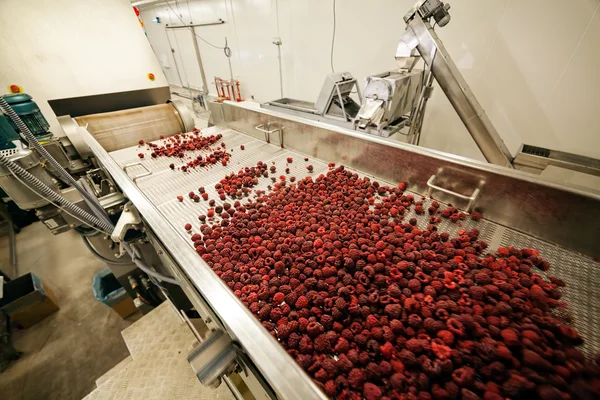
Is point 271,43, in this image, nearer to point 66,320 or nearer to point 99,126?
point 99,126

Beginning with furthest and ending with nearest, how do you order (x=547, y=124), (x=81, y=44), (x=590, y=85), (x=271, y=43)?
(x=271, y=43) < (x=81, y=44) < (x=547, y=124) < (x=590, y=85)

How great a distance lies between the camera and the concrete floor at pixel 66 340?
5.64ft

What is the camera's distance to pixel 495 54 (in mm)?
1942

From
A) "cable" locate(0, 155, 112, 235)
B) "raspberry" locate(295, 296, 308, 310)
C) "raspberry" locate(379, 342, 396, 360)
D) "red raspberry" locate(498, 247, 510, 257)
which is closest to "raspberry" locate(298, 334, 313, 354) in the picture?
"raspberry" locate(295, 296, 308, 310)

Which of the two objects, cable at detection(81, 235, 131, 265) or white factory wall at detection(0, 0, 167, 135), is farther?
white factory wall at detection(0, 0, 167, 135)

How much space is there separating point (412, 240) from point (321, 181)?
64cm

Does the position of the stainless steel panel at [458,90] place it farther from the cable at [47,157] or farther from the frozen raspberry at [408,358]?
the cable at [47,157]

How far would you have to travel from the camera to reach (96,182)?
6.45ft

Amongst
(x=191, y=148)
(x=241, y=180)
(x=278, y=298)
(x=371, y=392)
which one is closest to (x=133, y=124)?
(x=191, y=148)

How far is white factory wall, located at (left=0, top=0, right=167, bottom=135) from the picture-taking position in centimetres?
197

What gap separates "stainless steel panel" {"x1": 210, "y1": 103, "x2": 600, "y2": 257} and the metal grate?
58 millimetres

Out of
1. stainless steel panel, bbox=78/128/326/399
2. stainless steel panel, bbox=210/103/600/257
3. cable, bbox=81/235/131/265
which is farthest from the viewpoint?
cable, bbox=81/235/131/265

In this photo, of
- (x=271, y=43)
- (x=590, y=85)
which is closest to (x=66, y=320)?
(x=271, y=43)

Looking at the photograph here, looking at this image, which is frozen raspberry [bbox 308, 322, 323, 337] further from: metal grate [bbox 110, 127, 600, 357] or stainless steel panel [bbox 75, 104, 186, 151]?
stainless steel panel [bbox 75, 104, 186, 151]
